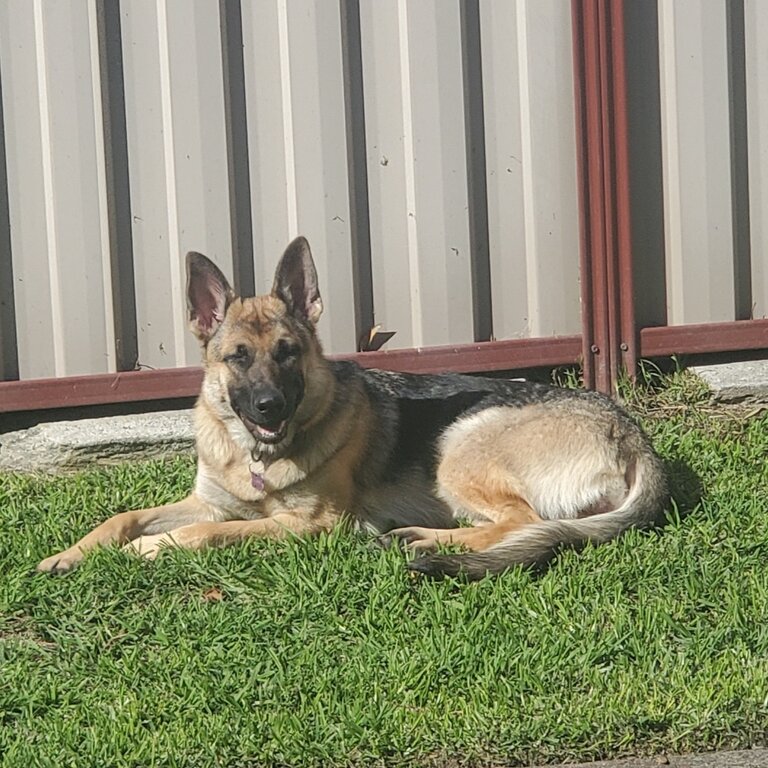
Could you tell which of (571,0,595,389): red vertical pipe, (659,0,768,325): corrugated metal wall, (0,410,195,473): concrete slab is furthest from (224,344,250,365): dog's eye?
(659,0,768,325): corrugated metal wall

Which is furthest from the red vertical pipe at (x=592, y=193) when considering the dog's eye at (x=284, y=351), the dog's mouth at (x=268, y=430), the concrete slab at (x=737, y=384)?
the dog's mouth at (x=268, y=430)

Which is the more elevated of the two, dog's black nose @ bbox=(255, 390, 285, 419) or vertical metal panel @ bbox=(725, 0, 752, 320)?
vertical metal panel @ bbox=(725, 0, 752, 320)

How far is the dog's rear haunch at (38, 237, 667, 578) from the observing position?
538 centimetres

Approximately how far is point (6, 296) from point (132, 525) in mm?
1709

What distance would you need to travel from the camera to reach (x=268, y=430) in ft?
17.8

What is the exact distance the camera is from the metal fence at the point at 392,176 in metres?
6.50

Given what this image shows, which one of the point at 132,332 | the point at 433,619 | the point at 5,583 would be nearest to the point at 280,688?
the point at 433,619

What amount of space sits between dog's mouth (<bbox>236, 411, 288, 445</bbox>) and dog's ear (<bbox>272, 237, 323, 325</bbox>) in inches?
22.1

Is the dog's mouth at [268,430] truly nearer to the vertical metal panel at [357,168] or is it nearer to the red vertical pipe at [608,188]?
the vertical metal panel at [357,168]

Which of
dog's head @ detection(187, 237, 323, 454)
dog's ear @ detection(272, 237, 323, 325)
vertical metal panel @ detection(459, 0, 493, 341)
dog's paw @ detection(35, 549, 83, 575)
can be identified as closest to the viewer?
dog's paw @ detection(35, 549, 83, 575)

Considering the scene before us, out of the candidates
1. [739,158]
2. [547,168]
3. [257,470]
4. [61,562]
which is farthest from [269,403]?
[739,158]

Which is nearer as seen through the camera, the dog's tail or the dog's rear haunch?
the dog's tail

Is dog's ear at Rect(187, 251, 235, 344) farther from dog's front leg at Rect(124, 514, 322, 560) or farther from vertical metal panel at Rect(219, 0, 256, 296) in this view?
vertical metal panel at Rect(219, 0, 256, 296)

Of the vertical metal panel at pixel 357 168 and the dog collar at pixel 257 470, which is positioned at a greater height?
the vertical metal panel at pixel 357 168
